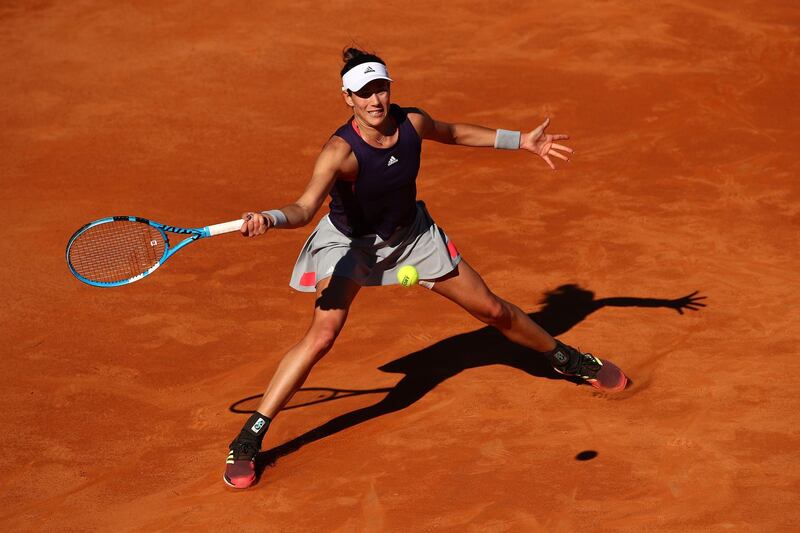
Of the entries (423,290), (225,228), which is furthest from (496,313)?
(423,290)

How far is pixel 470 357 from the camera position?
762 cm

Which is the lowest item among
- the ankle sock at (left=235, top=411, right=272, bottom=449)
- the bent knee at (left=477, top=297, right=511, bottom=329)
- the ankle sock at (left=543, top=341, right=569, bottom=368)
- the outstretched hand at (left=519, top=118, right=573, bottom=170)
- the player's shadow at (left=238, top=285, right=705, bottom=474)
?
the player's shadow at (left=238, top=285, right=705, bottom=474)

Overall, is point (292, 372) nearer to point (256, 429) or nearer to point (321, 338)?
point (321, 338)

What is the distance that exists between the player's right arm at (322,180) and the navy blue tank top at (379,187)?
6cm

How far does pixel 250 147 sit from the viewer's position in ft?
→ 37.2

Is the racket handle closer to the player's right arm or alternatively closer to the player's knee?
the player's right arm

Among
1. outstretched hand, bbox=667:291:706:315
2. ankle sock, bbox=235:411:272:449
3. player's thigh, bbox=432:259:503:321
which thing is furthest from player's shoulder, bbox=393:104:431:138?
outstretched hand, bbox=667:291:706:315

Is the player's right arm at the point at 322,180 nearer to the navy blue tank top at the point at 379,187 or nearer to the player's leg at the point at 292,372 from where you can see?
the navy blue tank top at the point at 379,187

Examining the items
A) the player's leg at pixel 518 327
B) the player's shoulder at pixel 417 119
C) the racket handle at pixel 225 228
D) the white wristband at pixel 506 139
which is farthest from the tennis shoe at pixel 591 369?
the racket handle at pixel 225 228

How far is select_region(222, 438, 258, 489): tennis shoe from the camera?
20.2 feet

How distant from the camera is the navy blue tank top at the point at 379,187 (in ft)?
20.2

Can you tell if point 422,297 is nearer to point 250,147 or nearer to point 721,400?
point 721,400

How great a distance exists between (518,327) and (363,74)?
6.03 feet

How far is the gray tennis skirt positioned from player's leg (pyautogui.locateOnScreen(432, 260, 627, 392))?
120 millimetres
